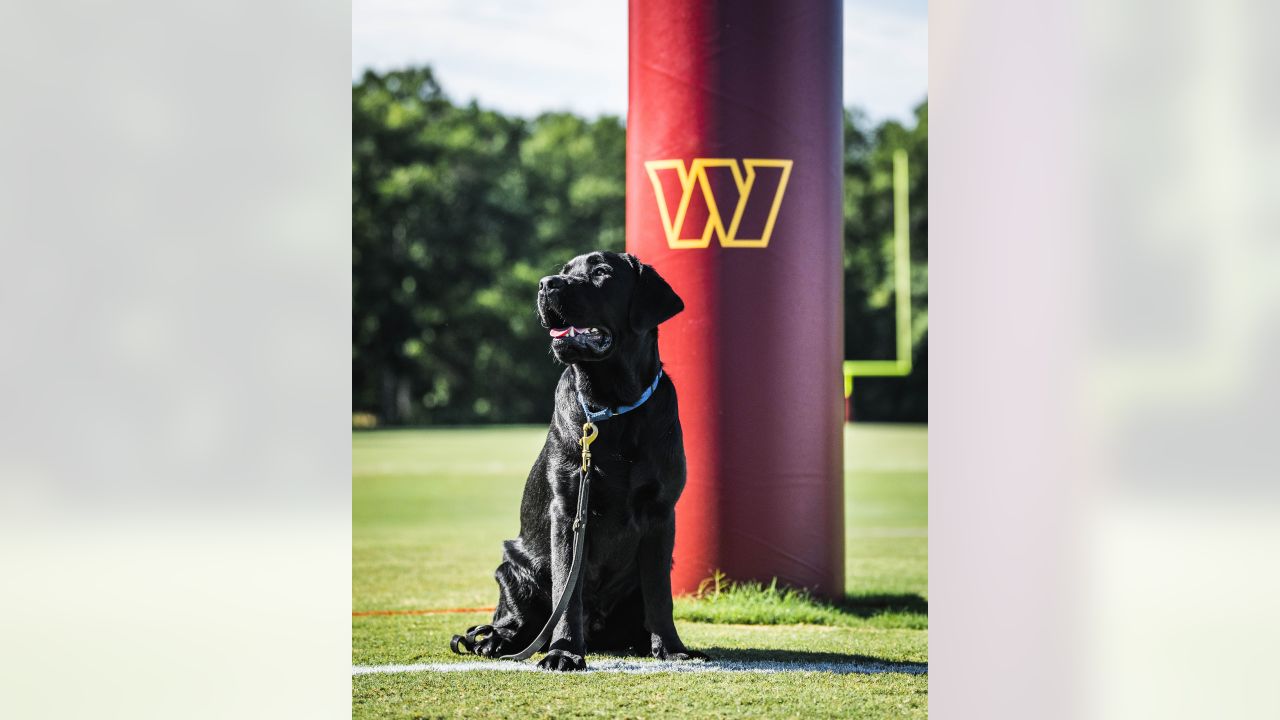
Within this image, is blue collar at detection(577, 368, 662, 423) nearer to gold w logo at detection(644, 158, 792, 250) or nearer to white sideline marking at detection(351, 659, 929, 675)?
white sideline marking at detection(351, 659, 929, 675)

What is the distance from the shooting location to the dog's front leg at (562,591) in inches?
160

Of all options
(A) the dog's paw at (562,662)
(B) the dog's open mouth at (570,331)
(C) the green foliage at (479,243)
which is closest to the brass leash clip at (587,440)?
(B) the dog's open mouth at (570,331)

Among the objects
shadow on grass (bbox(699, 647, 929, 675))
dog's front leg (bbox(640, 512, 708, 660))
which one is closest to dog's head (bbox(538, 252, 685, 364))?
dog's front leg (bbox(640, 512, 708, 660))

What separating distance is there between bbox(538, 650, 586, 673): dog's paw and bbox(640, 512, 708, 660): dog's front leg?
11.7 inches

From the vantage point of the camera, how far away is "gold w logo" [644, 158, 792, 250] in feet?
18.6

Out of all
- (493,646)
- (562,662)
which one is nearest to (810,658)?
(562,662)

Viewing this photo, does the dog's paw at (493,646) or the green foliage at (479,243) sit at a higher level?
the green foliage at (479,243)

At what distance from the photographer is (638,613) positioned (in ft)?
14.4

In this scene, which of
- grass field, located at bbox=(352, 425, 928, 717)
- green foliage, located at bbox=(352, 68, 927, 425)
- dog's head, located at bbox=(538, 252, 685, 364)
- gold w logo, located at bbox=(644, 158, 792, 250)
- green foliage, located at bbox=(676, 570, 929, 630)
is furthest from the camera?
green foliage, located at bbox=(352, 68, 927, 425)

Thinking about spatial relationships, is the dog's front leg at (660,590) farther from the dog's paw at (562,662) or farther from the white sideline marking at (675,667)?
the dog's paw at (562,662)

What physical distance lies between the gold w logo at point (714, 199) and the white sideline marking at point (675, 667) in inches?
79.0
